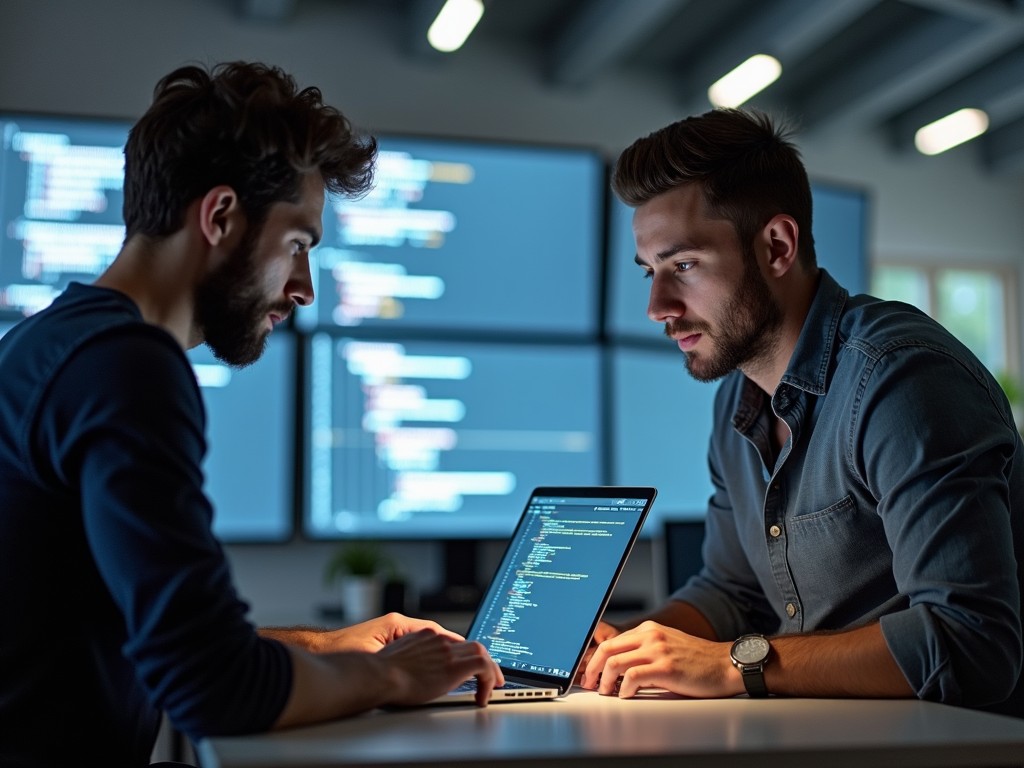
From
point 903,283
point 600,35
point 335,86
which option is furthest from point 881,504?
point 903,283

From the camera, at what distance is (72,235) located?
12.9ft

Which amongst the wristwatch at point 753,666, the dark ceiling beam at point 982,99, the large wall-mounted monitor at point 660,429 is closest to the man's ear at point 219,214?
the wristwatch at point 753,666

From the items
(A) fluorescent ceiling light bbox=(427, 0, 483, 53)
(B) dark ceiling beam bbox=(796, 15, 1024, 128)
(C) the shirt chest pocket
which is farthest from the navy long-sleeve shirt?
(B) dark ceiling beam bbox=(796, 15, 1024, 128)

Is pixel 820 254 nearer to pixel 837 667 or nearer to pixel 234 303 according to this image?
pixel 837 667

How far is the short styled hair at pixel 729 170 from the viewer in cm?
173

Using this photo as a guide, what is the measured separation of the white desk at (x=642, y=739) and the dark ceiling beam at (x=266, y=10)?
12.3ft

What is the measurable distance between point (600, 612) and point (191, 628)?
0.53 metres

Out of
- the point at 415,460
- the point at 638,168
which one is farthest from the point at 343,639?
the point at 415,460

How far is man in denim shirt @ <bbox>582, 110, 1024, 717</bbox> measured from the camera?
128cm

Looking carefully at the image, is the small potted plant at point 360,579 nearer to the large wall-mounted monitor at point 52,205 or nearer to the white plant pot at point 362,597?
the white plant pot at point 362,597

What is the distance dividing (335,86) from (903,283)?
330 centimetres

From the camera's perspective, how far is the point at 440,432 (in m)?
4.22

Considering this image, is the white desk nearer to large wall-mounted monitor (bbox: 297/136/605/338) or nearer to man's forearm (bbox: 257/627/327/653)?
man's forearm (bbox: 257/627/327/653)

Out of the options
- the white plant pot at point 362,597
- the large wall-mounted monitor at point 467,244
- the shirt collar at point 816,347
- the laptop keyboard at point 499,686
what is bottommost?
the white plant pot at point 362,597
